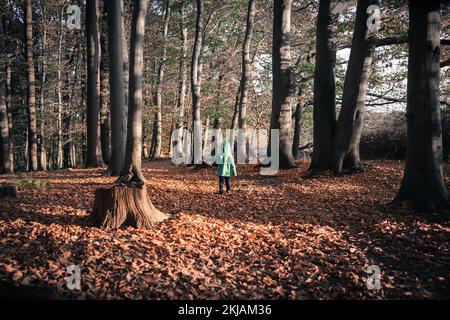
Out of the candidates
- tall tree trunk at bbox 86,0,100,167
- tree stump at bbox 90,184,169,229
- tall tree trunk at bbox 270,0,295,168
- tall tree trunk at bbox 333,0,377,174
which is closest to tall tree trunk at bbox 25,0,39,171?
tall tree trunk at bbox 86,0,100,167

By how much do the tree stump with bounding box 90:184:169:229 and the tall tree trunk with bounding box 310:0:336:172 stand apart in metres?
7.33

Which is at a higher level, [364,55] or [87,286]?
[364,55]

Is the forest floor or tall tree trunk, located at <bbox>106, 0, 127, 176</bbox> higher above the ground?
tall tree trunk, located at <bbox>106, 0, 127, 176</bbox>

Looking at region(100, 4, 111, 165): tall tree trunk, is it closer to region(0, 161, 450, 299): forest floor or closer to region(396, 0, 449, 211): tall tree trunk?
region(0, 161, 450, 299): forest floor

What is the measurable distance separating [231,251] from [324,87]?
28.2 ft

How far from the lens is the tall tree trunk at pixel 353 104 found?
10.7m

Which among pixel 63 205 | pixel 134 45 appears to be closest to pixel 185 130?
pixel 134 45

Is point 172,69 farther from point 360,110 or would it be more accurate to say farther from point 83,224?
point 83,224

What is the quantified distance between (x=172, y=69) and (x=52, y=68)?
9580 mm

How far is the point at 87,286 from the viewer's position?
3.73m

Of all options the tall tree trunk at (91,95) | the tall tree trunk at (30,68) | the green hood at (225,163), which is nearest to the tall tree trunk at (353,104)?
the green hood at (225,163)

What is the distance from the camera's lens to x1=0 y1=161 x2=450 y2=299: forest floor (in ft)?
12.8
